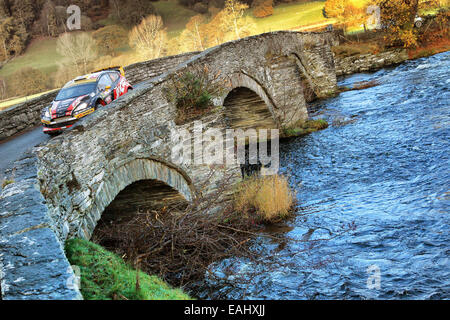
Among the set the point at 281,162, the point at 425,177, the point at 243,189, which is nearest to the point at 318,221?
the point at 243,189

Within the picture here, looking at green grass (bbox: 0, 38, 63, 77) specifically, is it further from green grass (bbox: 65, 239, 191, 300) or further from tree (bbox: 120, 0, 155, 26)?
green grass (bbox: 65, 239, 191, 300)

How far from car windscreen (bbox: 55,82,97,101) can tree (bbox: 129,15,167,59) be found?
3496cm

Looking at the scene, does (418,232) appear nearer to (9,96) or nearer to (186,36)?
(9,96)

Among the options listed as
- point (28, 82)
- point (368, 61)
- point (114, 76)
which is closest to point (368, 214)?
point (114, 76)

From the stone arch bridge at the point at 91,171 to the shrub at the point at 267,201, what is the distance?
79 centimetres

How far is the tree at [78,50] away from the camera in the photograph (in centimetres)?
4562

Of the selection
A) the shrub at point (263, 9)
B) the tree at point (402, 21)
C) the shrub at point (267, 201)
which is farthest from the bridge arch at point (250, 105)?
the shrub at point (263, 9)

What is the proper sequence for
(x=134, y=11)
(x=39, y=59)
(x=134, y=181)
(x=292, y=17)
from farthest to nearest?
(x=134, y=11)
(x=292, y=17)
(x=39, y=59)
(x=134, y=181)

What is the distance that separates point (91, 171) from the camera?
20.0 ft

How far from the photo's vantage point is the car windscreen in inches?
387

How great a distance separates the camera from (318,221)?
28.8 ft

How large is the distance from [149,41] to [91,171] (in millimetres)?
43188

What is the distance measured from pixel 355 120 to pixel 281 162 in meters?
4.20

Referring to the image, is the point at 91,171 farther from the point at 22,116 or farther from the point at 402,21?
the point at 402,21
